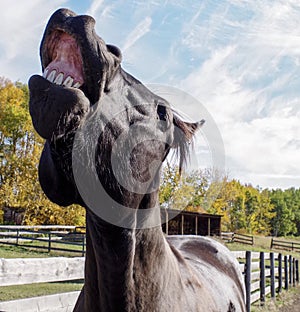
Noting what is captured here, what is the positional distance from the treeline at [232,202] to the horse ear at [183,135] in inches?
3.6

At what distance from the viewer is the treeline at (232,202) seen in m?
2.20

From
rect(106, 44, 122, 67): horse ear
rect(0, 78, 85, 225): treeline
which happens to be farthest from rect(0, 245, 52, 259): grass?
rect(106, 44, 122, 67): horse ear

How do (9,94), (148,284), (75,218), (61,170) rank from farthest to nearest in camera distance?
1. (9,94)
2. (75,218)
3. (148,284)
4. (61,170)

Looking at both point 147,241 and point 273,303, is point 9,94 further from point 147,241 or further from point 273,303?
point 147,241

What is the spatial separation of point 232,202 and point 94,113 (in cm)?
5771

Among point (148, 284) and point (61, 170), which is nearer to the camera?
point (61, 170)

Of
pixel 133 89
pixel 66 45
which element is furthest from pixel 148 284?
pixel 66 45

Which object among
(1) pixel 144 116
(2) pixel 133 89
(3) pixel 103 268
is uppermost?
(2) pixel 133 89

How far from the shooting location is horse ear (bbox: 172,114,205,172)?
2.02 meters

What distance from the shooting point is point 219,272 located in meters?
3.49

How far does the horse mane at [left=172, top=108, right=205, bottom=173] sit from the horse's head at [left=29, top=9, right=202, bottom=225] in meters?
0.14

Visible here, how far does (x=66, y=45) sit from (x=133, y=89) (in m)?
0.37

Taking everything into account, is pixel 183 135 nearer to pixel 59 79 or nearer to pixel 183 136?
pixel 183 136

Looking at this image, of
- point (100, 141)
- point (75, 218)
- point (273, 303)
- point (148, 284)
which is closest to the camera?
point (100, 141)
